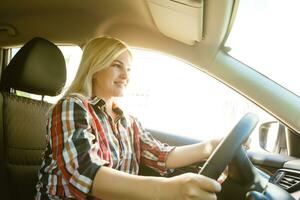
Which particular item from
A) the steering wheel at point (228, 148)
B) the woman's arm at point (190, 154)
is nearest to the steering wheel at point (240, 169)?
the steering wheel at point (228, 148)

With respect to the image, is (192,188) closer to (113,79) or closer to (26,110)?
(113,79)

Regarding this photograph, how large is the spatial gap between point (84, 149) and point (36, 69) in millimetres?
675

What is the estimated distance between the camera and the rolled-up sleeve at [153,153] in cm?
180

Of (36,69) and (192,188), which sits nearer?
(192,188)

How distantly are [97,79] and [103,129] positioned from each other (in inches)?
9.4

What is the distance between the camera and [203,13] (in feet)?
5.46

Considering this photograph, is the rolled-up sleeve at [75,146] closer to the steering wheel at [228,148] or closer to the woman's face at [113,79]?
the woman's face at [113,79]

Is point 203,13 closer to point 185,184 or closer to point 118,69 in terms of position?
point 118,69

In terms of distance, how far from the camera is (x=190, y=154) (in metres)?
1.72

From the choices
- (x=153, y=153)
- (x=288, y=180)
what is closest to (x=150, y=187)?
(x=288, y=180)

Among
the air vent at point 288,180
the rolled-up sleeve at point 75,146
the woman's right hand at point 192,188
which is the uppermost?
the woman's right hand at point 192,188

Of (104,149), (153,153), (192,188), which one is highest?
(192,188)

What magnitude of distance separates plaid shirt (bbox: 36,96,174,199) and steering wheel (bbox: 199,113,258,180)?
37 cm

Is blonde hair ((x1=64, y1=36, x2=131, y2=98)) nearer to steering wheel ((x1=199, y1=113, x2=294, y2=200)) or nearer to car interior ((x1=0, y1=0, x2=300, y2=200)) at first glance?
car interior ((x1=0, y1=0, x2=300, y2=200))
